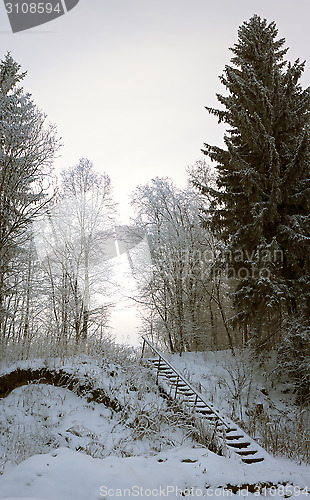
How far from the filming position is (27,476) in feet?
12.7

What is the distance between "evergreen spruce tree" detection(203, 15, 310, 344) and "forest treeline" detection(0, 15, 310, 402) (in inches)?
1.9

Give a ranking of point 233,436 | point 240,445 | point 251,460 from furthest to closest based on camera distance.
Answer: point 233,436
point 240,445
point 251,460

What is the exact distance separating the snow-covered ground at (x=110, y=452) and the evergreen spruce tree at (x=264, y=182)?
4268mm

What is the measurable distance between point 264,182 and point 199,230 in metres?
8.40

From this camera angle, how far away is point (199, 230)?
66.2 ft

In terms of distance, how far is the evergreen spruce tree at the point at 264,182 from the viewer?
428 inches

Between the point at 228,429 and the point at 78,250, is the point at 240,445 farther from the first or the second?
the point at 78,250

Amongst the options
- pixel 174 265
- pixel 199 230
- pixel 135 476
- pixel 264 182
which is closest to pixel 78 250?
pixel 174 265

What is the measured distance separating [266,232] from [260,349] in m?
4.36

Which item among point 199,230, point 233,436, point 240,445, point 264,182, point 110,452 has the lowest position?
point 240,445

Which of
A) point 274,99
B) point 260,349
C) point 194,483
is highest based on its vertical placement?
point 274,99

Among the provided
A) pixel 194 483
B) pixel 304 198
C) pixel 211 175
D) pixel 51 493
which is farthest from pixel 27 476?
pixel 211 175

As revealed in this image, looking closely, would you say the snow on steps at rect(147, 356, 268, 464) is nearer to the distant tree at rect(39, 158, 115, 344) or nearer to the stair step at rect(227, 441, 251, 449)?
the stair step at rect(227, 441, 251, 449)

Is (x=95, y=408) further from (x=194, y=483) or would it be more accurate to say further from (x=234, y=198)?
(x=234, y=198)
